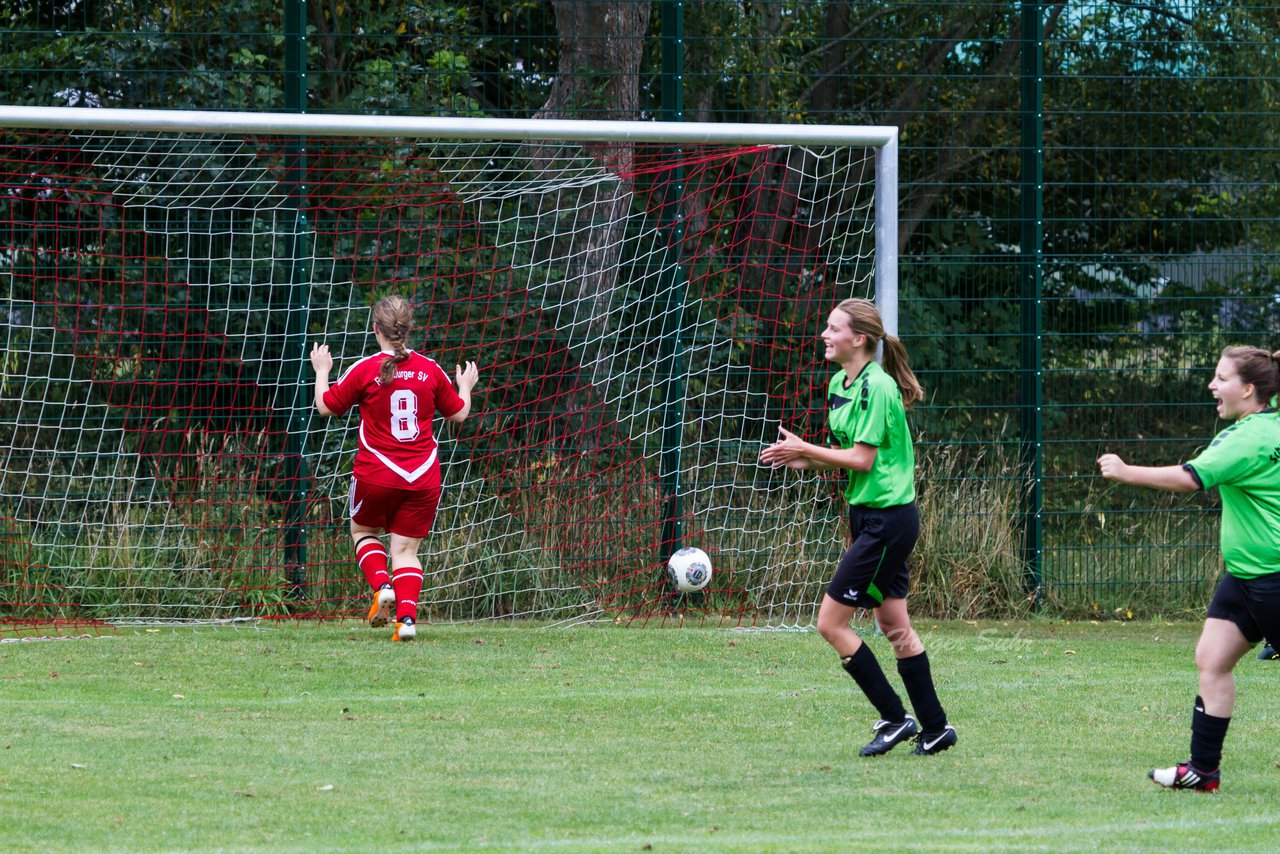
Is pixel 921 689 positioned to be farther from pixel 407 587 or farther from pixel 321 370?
pixel 321 370

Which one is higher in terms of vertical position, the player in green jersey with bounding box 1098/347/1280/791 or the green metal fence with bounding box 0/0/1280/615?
the green metal fence with bounding box 0/0/1280/615

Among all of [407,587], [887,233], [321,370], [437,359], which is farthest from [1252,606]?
[437,359]

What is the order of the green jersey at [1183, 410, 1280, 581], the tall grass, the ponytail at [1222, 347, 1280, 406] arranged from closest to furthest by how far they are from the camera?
the green jersey at [1183, 410, 1280, 581] < the ponytail at [1222, 347, 1280, 406] < the tall grass

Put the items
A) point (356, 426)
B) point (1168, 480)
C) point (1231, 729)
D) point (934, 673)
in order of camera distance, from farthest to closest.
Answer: point (356, 426) < point (934, 673) < point (1231, 729) < point (1168, 480)

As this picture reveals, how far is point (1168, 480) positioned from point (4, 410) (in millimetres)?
7567

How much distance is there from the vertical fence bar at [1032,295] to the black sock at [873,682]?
15.3ft

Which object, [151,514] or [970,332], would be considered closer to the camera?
[151,514]

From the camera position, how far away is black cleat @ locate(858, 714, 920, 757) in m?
5.62

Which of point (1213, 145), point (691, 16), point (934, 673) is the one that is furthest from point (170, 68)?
point (1213, 145)

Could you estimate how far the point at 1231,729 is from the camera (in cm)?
629

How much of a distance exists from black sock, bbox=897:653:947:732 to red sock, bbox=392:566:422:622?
3353 millimetres

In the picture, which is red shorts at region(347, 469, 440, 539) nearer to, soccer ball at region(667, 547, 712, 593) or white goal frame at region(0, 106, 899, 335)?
soccer ball at region(667, 547, 712, 593)

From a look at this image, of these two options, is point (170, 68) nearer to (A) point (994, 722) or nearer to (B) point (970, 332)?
(B) point (970, 332)

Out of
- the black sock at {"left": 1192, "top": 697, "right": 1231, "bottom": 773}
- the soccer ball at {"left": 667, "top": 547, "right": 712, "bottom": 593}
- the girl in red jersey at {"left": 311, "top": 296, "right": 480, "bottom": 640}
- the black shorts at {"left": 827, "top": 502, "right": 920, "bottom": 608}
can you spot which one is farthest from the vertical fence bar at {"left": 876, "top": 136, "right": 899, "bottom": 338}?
the black sock at {"left": 1192, "top": 697, "right": 1231, "bottom": 773}
